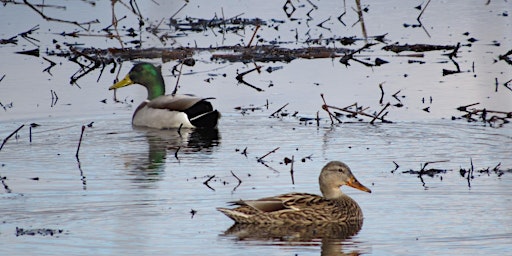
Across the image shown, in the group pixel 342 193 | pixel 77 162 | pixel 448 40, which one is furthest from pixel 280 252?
pixel 448 40

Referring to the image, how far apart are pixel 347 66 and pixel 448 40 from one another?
3345 millimetres

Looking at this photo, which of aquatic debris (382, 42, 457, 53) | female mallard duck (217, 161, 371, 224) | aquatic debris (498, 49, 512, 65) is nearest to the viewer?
female mallard duck (217, 161, 371, 224)

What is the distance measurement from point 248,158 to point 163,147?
5.35ft

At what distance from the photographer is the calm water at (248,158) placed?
9359mm

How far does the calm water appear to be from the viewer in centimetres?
936

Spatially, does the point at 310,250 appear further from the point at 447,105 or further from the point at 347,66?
the point at 347,66

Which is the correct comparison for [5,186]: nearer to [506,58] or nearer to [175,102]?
[175,102]

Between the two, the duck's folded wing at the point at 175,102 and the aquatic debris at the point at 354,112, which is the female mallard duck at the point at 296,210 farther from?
the duck's folded wing at the point at 175,102

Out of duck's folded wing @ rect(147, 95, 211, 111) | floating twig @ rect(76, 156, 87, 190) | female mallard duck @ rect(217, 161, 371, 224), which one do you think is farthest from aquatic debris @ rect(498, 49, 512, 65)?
female mallard duck @ rect(217, 161, 371, 224)

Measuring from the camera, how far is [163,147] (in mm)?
14305

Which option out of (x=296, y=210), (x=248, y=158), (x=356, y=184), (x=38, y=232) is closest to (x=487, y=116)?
(x=248, y=158)

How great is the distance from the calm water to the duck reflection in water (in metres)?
0.03

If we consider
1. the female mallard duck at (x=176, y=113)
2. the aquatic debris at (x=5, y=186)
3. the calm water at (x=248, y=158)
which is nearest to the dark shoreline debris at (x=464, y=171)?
the calm water at (x=248, y=158)

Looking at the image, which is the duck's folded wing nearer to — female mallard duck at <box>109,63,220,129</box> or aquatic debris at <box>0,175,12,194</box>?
female mallard duck at <box>109,63,220,129</box>
